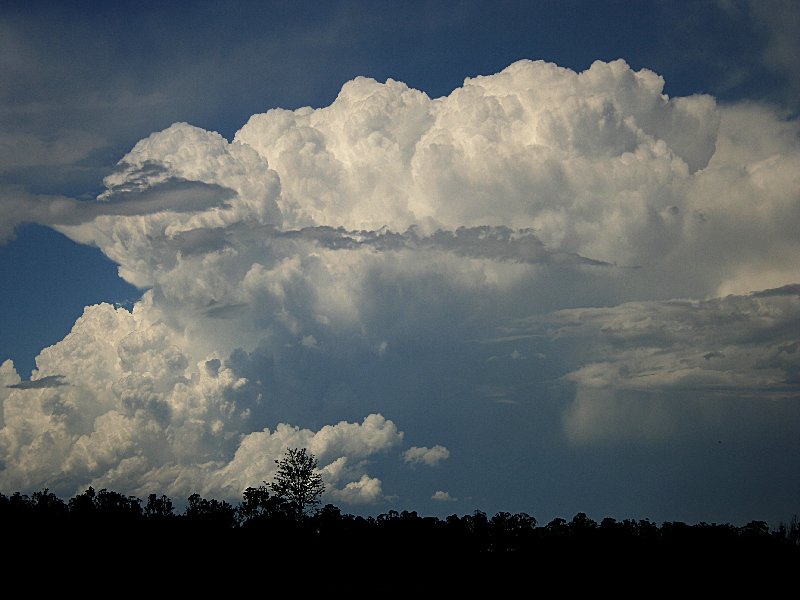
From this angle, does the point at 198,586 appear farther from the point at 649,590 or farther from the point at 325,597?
the point at 649,590

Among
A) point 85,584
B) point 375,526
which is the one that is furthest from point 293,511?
point 85,584

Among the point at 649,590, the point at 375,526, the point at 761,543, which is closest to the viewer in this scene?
the point at 649,590

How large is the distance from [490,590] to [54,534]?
219 ft

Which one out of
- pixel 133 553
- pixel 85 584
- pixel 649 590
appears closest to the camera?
pixel 85 584

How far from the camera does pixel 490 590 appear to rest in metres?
135

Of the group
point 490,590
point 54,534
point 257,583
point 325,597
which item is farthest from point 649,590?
point 54,534

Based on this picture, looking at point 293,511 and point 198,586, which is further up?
point 293,511

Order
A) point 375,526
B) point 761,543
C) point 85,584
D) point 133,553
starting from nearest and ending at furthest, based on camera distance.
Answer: point 85,584
point 133,553
point 761,543
point 375,526

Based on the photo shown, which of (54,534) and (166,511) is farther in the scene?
(166,511)

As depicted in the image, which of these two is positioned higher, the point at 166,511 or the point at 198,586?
the point at 166,511

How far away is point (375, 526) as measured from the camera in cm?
18075

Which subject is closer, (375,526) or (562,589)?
(562,589)

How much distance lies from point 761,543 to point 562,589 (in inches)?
1743

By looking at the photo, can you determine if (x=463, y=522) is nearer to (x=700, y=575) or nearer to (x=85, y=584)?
(x=700, y=575)
